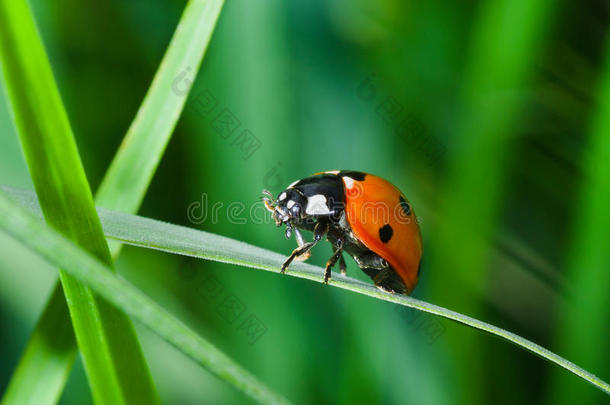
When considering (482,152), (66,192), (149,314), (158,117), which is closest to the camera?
(149,314)

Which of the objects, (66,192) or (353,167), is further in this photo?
(353,167)

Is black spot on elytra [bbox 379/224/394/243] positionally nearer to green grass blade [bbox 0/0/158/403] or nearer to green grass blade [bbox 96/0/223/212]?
green grass blade [bbox 96/0/223/212]

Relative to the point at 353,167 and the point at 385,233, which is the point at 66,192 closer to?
the point at 385,233

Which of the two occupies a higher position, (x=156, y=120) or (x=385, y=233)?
(x=156, y=120)

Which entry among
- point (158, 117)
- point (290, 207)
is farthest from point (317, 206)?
point (158, 117)

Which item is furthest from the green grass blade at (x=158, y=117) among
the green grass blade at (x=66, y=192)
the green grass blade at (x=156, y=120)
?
the green grass blade at (x=66, y=192)
